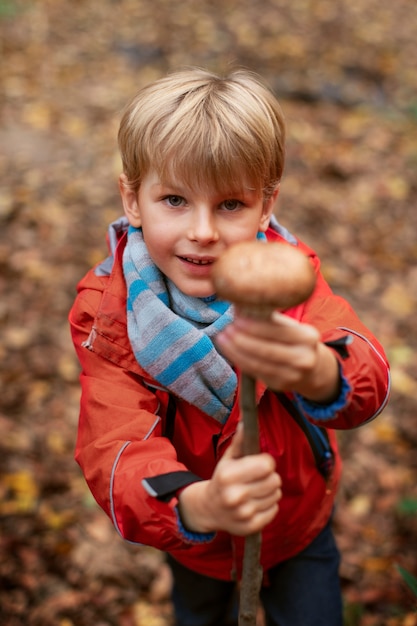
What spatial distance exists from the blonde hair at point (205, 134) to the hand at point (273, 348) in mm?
596

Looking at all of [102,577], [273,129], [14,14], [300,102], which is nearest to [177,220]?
[273,129]

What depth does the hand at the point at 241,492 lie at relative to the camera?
4.02ft

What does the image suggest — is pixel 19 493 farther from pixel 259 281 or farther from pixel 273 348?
pixel 259 281

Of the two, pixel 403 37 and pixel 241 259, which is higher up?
pixel 241 259

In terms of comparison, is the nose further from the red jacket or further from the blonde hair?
the red jacket

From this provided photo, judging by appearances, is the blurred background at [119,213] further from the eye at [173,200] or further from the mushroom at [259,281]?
the mushroom at [259,281]

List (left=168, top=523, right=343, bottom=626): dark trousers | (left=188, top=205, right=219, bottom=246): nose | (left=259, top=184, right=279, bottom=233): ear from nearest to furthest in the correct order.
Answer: (left=188, top=205, right=219, bottom=246): nose, (left=259, top=184, right=279, bottom=233): ear, (left=168, top=523, right=343, bottom=626): dark trousers

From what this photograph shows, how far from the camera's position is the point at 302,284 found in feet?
3.58

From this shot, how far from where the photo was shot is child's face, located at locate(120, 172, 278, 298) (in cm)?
166

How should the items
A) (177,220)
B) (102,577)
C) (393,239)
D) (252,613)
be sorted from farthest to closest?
(393,239) → (102,577) → (177,220) → (252,613)

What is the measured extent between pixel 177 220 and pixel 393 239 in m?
4.06

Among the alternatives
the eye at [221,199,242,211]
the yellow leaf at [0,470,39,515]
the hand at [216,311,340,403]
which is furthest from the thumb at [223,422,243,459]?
the yellow leaf at [0,470,39,515]

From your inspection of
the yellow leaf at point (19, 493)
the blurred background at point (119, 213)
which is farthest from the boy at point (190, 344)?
the yellow leaf at point (19, 493)

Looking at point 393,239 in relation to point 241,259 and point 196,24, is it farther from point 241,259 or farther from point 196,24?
point 196,24
